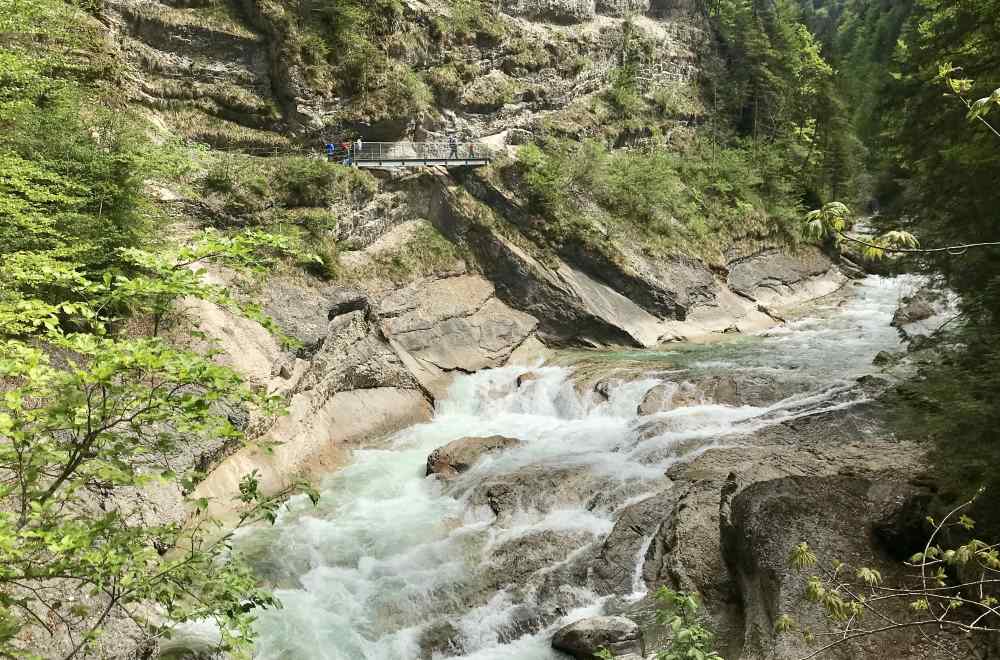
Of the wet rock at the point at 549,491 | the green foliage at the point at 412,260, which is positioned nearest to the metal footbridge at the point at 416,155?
the green foliage at the point at 412,260

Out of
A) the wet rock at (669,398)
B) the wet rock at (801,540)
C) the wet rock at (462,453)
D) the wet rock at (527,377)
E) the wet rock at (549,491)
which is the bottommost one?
the wet rock at (462,453)

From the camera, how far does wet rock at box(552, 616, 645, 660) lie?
8.05m

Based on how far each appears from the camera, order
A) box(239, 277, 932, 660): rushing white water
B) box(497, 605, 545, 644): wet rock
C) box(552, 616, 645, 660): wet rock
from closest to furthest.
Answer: box(552, 616, 645, 660): wet rock, box(497, 605, 545, 644): wet rock, box(239, 277, 932, 660): rushing white water

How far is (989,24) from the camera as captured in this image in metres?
10.2

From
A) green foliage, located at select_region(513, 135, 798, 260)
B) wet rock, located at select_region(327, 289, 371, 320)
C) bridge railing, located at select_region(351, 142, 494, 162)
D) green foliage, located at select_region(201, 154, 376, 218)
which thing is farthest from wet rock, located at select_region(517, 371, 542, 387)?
bridge railing, located at select_region(351, 142, 494, 162)

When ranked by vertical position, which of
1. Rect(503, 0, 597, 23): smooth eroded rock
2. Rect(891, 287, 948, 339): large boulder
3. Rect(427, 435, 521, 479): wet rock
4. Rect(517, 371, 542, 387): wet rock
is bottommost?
Rect(427, 435, 521, 479): wet rock

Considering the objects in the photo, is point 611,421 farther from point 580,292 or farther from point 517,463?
point 580,292

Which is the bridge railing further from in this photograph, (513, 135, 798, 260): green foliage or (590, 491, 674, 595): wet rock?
(590, 491, 674, 595): wet rock

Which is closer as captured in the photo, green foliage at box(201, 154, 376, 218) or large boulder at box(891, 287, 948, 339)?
green foliage at box(201, 154, 376, 218)

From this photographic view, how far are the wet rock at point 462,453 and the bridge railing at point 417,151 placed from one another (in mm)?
14339

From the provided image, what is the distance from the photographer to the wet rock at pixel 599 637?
317 inches

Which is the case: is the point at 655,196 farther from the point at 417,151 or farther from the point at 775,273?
the point at 417,151

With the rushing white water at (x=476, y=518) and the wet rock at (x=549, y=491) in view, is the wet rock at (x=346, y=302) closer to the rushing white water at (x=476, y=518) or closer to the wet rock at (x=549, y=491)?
the rushing white water at (x=476, y=518)

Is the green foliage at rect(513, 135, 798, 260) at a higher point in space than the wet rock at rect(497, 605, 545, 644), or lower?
higher
